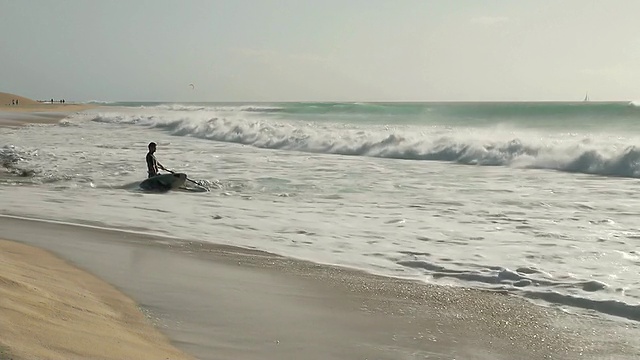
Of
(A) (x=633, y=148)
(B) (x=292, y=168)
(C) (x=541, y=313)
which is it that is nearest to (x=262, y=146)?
(B) (x=292, y=168)

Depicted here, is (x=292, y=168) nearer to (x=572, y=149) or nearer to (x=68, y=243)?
(x=572, y=149)

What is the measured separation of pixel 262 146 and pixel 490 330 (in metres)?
23.7

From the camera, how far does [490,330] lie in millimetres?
4871

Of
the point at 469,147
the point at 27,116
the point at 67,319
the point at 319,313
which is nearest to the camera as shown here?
the point at 67,319

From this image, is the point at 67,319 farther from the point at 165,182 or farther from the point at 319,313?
the point at 165,182

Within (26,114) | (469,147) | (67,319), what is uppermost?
(26,114)

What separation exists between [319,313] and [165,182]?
26.6 feet

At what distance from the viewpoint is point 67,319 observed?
4.01 m

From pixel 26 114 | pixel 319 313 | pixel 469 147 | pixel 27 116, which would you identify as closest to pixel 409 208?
pixel 319 313

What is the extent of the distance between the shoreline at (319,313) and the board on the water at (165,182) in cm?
538

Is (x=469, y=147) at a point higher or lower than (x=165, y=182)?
higher

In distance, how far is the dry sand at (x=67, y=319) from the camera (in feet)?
10.8

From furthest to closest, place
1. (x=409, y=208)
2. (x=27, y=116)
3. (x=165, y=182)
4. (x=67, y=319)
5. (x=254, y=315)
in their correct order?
(x=27, y=116)
(x=165, y=182)
(x=409, y=208)
(x=254, y=315)
(x=67, y=319)

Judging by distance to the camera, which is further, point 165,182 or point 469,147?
point 469,147
